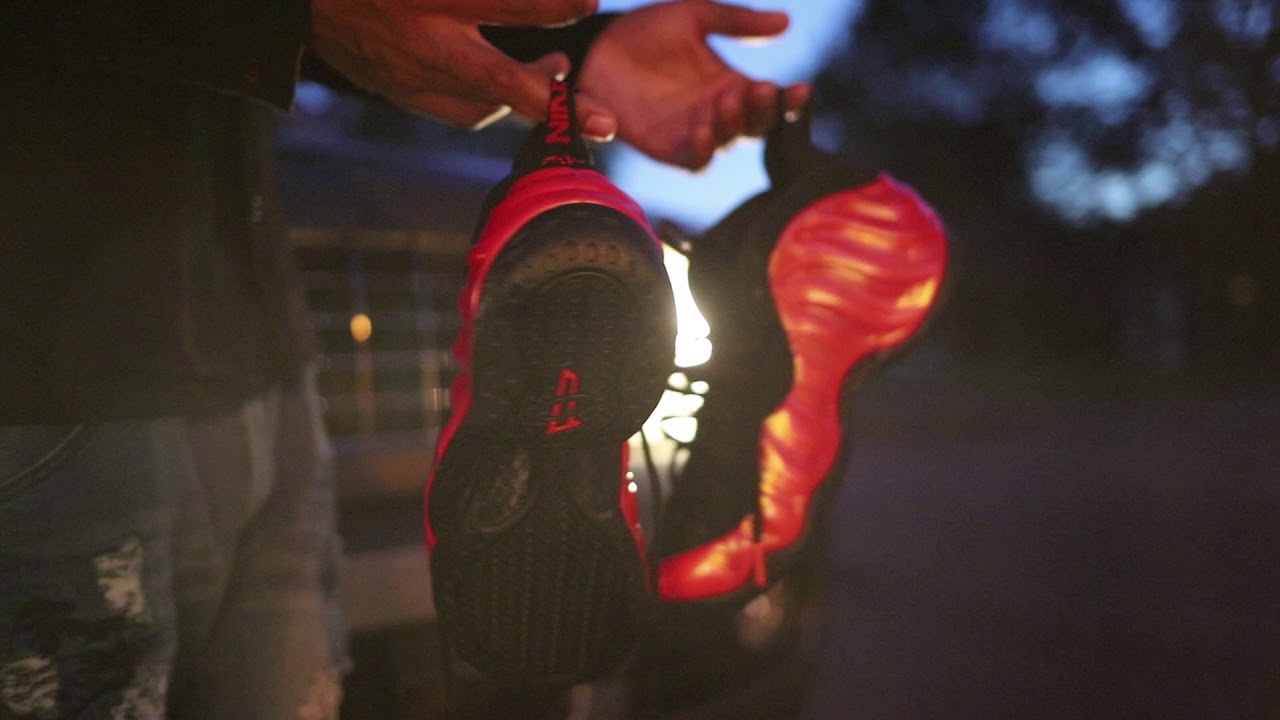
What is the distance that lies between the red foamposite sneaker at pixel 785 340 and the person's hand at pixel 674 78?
79 mm

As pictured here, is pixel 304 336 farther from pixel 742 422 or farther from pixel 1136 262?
pixel 1136 262

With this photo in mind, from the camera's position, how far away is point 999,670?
3.82m

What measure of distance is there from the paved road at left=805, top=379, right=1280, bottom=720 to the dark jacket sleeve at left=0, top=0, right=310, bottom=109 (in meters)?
3.11

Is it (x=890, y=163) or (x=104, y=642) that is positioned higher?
(x=104, y=642)

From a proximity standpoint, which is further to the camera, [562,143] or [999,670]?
[999,670]

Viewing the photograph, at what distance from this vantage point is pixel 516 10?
797 millimetres

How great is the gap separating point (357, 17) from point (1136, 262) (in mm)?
25768

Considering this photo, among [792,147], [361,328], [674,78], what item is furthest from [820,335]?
[361,328]

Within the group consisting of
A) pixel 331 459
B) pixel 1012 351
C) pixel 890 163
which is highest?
pixel 331 459

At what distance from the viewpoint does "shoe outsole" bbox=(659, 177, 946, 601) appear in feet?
3.45

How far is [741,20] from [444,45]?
19.1 inches

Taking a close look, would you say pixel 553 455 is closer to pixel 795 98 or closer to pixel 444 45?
pixel 444 45

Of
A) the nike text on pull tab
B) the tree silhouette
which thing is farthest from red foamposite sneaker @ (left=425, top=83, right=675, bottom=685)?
the tree silhouette

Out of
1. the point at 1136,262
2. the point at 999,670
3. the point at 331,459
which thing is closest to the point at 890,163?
the point at 1136,262
